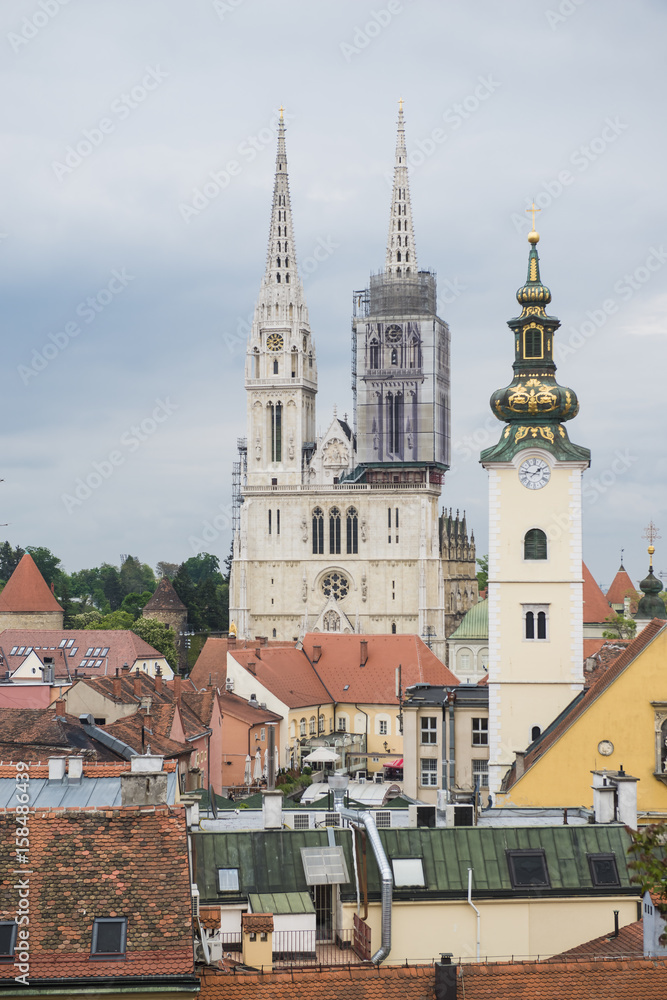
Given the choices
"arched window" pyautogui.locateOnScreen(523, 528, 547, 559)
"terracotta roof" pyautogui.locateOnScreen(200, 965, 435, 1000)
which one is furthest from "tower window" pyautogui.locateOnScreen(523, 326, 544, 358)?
"terracotta roof" pyautogui.locateOnScreen(200, 965, 435, 1000)

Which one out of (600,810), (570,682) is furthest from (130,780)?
(570,682)

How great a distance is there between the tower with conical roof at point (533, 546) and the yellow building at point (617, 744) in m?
7.56

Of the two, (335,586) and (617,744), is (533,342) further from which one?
(335,586)

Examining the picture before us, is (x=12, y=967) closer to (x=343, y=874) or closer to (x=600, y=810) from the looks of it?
(x=343, y=874)

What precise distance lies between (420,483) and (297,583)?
39.4 feet

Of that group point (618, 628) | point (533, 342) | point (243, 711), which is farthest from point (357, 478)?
point (533, 342)

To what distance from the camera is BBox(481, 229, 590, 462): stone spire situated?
38812mm

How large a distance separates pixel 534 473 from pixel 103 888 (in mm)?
24101

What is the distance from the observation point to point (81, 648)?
88.6 metres

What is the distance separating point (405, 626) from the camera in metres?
120

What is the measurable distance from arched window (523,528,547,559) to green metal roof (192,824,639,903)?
52.1 ft

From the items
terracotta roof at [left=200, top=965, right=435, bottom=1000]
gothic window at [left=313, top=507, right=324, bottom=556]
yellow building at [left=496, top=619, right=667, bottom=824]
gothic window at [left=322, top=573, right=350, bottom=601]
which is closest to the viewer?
terracotta roof at [left=200, top=965, right=435, bottom=1000]

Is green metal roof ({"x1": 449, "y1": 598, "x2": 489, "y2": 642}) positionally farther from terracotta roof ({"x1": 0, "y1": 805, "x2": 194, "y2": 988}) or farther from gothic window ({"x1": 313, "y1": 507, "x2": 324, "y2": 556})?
terracotta roof ({"x1": 0, "y1": 805, "x2": 194, "y2": 988})

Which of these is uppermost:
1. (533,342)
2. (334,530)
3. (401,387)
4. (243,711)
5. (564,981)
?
(401,387)
